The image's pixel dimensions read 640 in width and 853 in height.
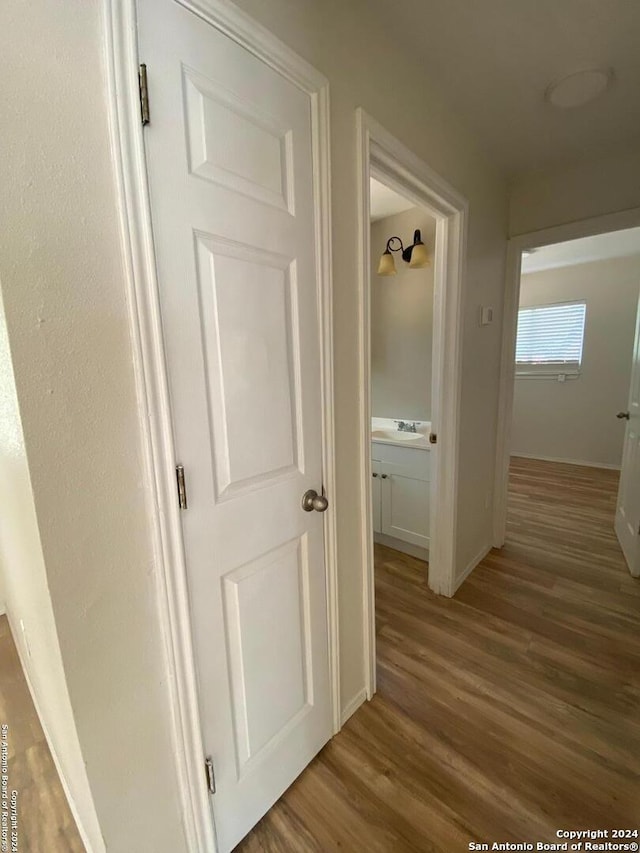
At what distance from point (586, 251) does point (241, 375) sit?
15.3 ft

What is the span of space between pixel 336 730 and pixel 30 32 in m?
2.00

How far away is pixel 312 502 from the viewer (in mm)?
1090

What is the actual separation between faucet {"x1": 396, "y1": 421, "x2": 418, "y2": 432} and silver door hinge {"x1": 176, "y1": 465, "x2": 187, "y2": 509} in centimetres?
219

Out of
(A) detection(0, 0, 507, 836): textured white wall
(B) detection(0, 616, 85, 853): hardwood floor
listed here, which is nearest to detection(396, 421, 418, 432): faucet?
(A) detection(0, 0, 507, 836): textured white wall

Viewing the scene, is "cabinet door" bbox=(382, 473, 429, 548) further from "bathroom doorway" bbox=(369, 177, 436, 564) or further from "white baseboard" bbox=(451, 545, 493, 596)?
"white baseboard" bbox=(451, 545, 493, 596)

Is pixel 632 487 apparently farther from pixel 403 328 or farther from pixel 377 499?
pixel 403 328

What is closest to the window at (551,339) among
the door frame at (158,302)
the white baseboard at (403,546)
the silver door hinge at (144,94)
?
the white baseboard at (403,546)

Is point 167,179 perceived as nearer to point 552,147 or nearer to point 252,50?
point 252,50

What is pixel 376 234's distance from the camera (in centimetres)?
277

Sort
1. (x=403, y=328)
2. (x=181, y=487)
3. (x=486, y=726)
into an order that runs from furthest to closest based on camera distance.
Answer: (x=403, y=328) → (x=486, y=726) → (x=181, y=487)

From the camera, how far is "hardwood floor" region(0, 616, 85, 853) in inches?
41.1

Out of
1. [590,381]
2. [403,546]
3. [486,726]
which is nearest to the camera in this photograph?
[486,726]

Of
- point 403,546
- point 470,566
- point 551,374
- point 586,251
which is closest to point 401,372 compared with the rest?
point 403,546

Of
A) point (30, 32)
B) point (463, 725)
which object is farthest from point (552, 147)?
point (463, 725)
